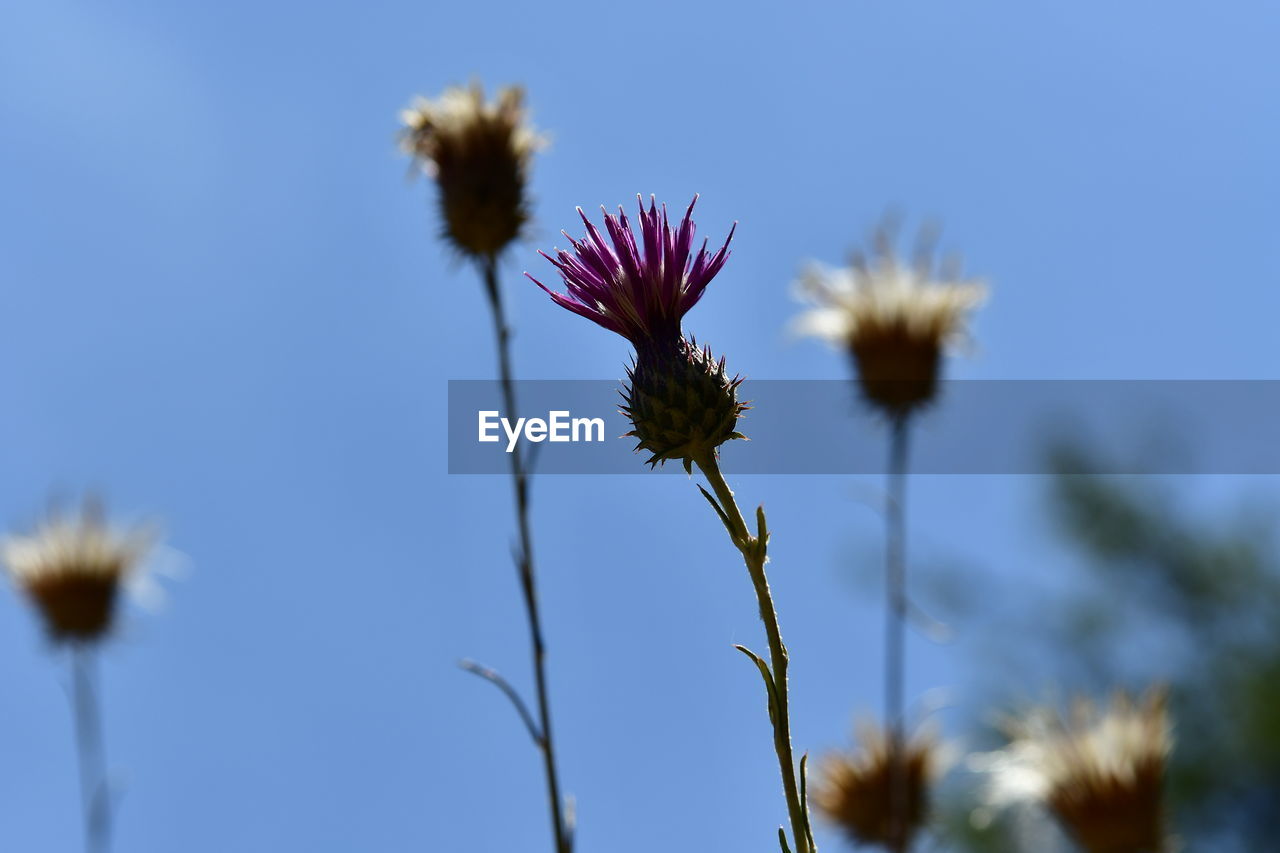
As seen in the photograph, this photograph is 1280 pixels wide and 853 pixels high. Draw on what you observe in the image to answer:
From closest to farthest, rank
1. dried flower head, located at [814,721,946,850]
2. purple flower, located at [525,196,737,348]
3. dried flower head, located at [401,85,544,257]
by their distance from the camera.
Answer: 1. purple flower, located at [525,196,737,348]
2. dried flower head, located at [401,85,544,257]
3. dried flower head, located at [814,721,946,850]

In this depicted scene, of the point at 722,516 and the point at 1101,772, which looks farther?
the point at 1101,772

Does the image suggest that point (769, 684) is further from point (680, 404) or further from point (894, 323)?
point (894, 323)

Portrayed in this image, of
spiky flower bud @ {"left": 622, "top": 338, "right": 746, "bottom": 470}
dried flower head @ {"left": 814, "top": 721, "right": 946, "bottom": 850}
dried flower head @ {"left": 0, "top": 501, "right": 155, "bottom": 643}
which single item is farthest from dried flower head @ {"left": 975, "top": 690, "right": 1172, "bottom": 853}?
dried flower head @ {"left": 0, "top": 501, "right": 155, "bottom": 643}

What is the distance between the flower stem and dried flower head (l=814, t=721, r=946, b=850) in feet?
7.85

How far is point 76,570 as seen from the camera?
3.80 metres

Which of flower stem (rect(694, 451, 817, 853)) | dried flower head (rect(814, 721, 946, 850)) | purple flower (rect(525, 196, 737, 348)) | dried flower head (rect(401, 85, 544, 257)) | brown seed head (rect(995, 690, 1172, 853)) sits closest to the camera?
flower stem (rect(694, 451, 817, 853))

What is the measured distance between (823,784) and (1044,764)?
0.82m

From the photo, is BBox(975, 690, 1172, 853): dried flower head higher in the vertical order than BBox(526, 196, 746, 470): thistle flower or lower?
lower

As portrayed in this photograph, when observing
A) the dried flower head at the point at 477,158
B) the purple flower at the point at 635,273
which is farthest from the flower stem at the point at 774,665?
the dried flower head at the point at 477,158

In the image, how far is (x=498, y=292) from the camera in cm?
256

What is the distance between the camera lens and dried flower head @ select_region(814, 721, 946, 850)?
3.34 m

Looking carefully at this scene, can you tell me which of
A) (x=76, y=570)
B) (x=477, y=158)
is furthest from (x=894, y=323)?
(x=76, y=570)

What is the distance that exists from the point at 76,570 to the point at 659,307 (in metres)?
3.14

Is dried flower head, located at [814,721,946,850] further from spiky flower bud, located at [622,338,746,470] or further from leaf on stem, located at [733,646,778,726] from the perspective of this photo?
leaf on stem, located at [733,646,778,726]
